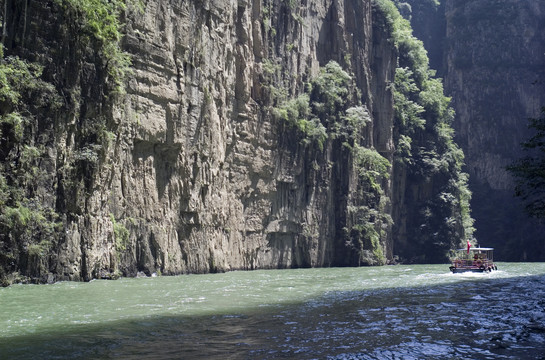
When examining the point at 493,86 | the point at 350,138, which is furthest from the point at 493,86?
the point at 350,138

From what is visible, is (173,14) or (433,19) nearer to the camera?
(173,14)

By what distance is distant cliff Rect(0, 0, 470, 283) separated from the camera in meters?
28.8

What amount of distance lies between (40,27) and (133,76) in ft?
25.8

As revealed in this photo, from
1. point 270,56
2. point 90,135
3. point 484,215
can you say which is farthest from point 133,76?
point 484,215

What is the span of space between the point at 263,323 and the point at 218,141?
29005mm

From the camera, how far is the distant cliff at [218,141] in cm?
2880

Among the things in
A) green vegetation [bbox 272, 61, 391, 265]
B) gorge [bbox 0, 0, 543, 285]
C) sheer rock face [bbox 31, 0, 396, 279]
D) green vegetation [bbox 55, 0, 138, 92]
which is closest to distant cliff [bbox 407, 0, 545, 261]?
gorge [bbox 0, 0, 543, 285]

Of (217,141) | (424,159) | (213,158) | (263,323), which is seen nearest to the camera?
(263,323)

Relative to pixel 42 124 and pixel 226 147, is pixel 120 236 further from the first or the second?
pixel 226 147

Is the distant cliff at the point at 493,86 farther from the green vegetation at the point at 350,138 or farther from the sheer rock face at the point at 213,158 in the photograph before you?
the sheer rock face at the point at 213,158

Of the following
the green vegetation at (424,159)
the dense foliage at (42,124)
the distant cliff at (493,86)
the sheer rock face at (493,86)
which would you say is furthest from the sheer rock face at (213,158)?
the sheer rock face at (493,86)

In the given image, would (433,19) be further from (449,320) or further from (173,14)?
(449,320)

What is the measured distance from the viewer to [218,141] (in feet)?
149

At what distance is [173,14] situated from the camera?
40.8 metres
